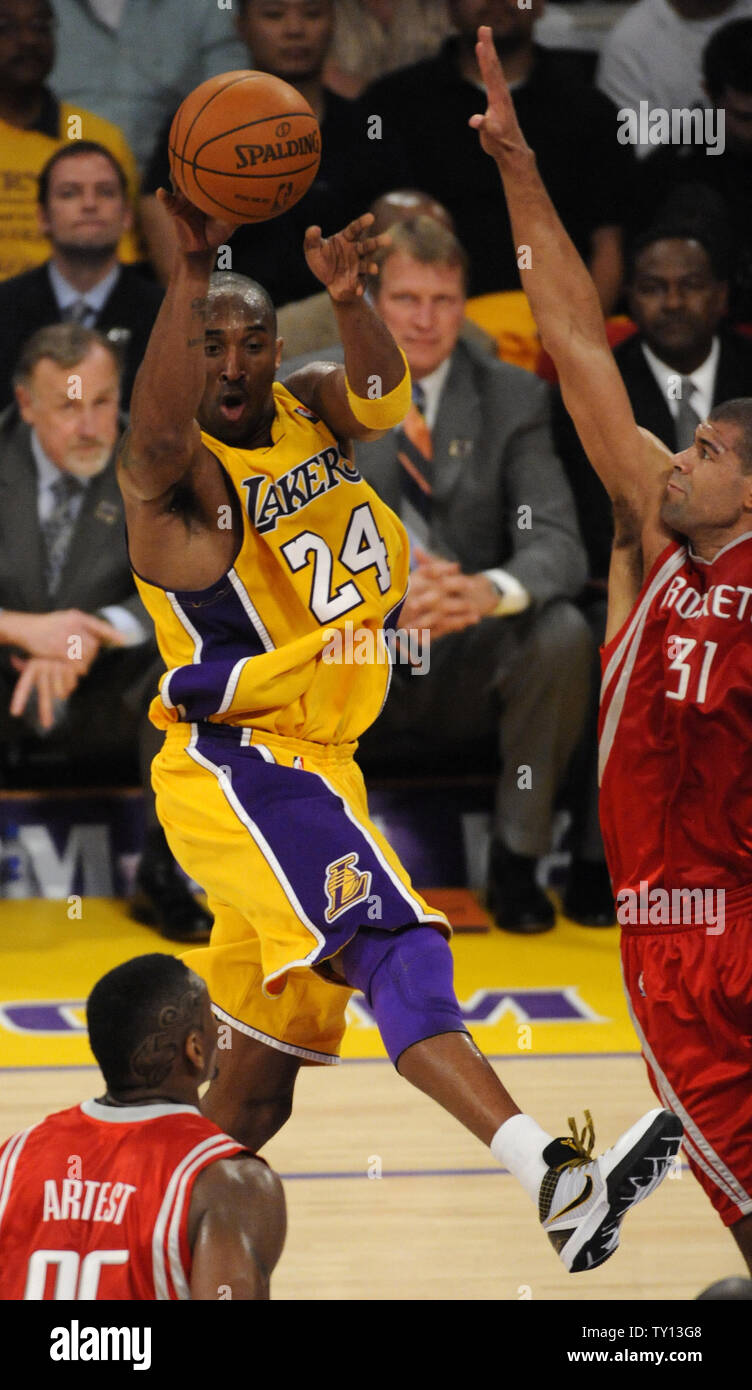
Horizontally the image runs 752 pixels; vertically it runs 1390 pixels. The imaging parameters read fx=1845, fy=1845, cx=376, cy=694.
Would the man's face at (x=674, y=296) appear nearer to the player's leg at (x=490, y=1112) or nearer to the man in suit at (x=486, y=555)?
the man in suit at (x=486, y=555)

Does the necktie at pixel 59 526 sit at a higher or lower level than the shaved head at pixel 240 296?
lower

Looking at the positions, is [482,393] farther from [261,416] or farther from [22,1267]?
[22,1267]

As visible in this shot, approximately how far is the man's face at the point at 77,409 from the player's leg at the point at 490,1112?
3.71 metres

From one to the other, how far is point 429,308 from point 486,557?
38.5 inches

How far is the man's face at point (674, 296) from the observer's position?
7.21 m

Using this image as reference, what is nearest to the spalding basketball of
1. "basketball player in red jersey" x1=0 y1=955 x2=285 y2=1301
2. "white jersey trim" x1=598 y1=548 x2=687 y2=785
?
"white jersey trim" x1=598 y1=548 x2=687 y2=785

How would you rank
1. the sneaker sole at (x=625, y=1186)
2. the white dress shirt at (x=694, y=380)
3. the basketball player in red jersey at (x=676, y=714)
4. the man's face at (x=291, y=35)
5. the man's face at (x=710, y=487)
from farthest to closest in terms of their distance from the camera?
1. the man's face at (x=291, y=35)
2. the white dress shirt at (x=694, y=380)
3. the man's face at (x=710, y=487)
4. the basketball player in red jersey at (x=676, y=714)
5. the sneaker sole at (x=625, y=1186)

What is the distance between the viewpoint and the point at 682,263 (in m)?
7.20

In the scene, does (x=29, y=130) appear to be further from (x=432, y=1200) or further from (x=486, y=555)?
(x=432, y=1200)

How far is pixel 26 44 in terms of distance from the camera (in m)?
7.57

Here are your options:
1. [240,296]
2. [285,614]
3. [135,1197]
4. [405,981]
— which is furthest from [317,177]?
[135,1197]

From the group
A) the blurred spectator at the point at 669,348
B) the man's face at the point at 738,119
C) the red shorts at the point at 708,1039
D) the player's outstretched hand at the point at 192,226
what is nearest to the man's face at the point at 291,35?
the blurred spectator at the point at 669,348

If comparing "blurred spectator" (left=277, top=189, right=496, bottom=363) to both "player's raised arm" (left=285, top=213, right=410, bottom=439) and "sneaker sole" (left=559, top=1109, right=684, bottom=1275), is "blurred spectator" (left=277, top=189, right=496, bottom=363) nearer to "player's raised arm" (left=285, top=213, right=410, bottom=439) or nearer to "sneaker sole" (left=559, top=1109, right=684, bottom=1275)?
"player's raised arm" (left=285, top=213, right=410, bottom=439)

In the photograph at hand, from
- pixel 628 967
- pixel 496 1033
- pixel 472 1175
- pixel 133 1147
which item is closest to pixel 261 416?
pixel 628 967
